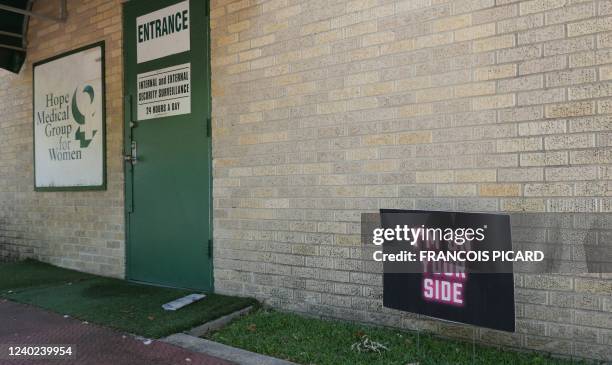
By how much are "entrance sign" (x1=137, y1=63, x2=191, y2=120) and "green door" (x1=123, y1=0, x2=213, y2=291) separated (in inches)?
0.4

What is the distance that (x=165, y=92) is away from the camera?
19.0 ft


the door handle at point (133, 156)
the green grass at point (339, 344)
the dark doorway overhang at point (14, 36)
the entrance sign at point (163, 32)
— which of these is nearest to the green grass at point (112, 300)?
the green grass at point (339, 344)

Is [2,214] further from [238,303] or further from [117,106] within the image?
[238,303]

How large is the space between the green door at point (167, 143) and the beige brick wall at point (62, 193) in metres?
0.27

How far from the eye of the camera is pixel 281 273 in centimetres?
477

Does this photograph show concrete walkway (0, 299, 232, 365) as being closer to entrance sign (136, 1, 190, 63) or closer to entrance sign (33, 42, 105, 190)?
entrance sign (33, 42, 105, 190)

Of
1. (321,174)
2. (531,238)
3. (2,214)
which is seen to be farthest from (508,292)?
(2,214)

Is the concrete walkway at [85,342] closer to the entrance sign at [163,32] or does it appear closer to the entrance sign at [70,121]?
the entrance sign at [70,121]

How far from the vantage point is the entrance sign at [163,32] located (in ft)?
18.4

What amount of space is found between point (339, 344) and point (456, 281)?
1.06 meters

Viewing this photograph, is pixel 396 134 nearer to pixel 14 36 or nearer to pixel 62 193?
pixel 62 193

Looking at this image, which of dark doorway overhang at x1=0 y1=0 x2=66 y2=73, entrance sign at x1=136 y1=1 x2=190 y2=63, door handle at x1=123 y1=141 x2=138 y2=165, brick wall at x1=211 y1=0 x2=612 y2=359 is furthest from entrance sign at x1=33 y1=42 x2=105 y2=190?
brick wall at x1=211 y1=0 x2=612 y2=359

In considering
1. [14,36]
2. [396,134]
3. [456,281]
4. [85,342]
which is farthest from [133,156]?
[456,281]

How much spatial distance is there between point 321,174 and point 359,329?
4.49 feet
